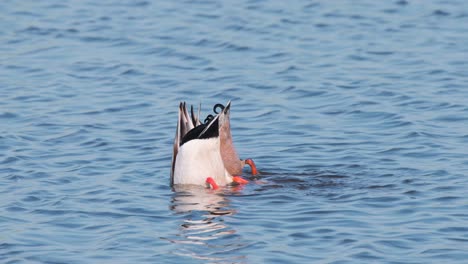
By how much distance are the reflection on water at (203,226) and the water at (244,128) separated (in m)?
0.03

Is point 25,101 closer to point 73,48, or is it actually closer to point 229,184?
point 73,48

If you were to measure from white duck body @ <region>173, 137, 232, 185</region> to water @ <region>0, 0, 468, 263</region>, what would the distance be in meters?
0.31

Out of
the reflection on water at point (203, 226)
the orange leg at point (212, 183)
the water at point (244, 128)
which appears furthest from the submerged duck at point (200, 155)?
the water at point (244, 128)

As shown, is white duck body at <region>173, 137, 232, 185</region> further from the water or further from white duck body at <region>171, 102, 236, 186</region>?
the water

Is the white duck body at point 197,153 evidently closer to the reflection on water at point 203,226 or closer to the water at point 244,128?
the reflection on water at point 203,226

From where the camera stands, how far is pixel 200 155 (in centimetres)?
1377

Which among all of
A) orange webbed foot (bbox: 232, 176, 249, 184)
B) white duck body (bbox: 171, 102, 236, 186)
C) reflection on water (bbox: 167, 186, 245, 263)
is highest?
white duck body (bbox: 171, 102, 236, 186)

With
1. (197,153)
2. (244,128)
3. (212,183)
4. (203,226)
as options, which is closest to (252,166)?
(212,183)

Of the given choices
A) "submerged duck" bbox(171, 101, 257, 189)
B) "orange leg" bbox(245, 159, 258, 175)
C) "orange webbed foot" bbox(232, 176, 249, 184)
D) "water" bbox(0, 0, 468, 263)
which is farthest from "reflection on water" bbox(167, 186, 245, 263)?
"orange leg" bbox(245, 159, 258, 175)

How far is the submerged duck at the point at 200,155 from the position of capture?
1358 centimetres

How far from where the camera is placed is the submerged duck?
13578mm

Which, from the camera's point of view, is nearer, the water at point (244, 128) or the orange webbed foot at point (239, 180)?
the water at point (244, 128)

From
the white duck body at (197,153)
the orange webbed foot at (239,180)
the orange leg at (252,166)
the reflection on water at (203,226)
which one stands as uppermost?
the white duck body at (197,153)

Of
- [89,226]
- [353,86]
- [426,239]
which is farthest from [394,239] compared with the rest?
[353,86]
